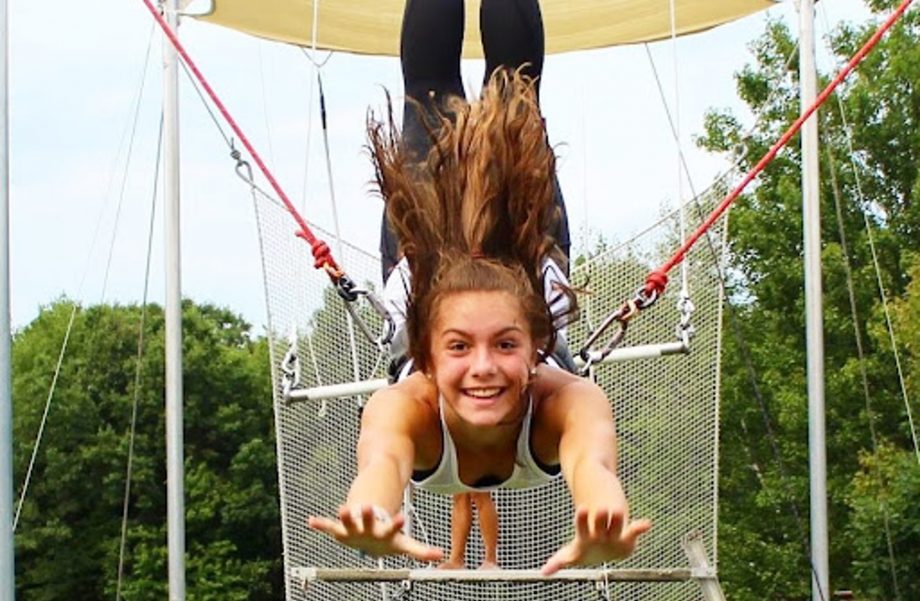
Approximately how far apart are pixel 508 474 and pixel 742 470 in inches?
441

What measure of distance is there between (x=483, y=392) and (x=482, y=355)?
0.17ft

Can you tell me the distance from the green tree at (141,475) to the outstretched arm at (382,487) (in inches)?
617

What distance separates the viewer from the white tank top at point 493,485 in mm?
2436

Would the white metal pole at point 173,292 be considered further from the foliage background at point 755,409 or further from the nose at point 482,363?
the nose at point 482,363

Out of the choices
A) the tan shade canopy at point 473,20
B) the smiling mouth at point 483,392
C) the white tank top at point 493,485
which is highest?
the tan shade canopy at point 473,20

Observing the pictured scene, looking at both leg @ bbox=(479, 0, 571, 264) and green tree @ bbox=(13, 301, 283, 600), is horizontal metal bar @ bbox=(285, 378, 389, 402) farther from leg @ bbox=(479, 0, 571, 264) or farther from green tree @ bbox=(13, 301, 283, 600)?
green tree @ bbox=(13, 301, 283, 600)

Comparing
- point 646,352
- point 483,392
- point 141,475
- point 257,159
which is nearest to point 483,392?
point 483,392

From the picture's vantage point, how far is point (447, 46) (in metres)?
3.22

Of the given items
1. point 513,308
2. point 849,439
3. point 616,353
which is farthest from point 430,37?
point 849,439

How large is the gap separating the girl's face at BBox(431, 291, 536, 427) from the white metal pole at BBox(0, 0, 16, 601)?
8.44ft

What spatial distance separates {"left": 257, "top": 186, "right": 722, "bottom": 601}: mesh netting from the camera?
5.43m

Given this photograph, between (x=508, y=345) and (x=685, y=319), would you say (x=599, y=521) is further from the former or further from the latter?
(x=685, y=319)

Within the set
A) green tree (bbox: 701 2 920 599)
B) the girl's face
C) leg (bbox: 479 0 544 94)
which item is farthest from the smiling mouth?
green tree (bbox: 701 2 920 599)

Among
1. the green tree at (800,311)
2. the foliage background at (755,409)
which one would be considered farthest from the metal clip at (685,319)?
the green tree at (800,311)
